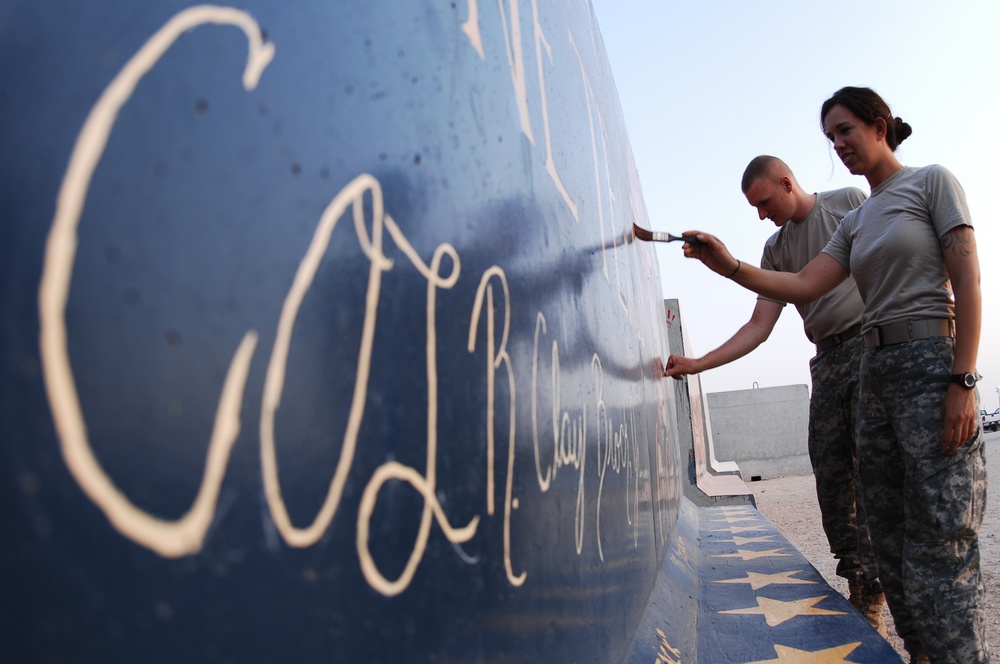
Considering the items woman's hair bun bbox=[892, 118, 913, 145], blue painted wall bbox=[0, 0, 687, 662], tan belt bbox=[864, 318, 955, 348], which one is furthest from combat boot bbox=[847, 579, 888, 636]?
blue painted wall bbox=[0, 0, 687, 662]

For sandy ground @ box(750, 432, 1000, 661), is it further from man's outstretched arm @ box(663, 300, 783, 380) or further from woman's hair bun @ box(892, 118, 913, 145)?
woman's hair bun @ box(892, 118, 913, 145)

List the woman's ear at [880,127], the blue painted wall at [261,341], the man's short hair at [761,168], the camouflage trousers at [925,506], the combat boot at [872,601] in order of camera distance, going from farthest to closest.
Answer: the man's short hair at [761,168], the combat boot at [872,601], the woman's ear at [880,127], the camouflage trousers at [925,506], the blue painted wall at [261,341]

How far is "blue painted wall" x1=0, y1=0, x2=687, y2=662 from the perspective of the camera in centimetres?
27

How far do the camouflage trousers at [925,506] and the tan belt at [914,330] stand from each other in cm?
2

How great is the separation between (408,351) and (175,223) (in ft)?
0.76

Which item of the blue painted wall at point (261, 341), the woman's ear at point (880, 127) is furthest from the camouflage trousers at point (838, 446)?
the blue painted wall at point (261, 341)

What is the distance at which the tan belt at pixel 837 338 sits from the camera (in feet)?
8.06

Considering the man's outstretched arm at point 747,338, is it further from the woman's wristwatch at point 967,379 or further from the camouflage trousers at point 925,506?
the woman's wristwatch at point 967,379

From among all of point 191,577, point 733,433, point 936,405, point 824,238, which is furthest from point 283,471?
point 733,433

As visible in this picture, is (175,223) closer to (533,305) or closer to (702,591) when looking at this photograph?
(533,305)

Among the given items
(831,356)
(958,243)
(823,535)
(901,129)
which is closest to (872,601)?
(831,356)

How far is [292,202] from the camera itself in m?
0.41

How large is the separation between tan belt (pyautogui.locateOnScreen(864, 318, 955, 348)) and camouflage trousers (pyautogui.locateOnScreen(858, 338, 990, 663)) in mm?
16

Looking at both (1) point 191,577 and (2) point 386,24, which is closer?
(1) point 191,577
